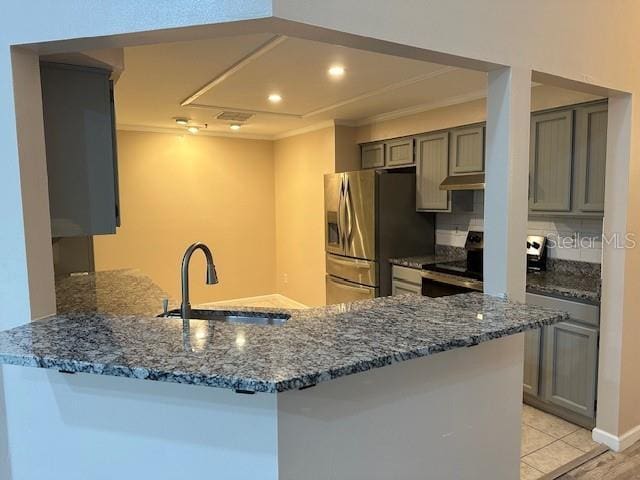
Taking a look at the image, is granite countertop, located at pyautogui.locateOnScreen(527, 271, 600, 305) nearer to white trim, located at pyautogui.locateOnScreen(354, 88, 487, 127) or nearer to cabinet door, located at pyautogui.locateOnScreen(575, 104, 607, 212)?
cabinet door, located at pyautogui.locateOnScreen(575, 104, 607, 212)

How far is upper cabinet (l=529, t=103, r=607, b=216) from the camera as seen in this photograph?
2.80 meters

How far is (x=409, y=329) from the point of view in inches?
53.7

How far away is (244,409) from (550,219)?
9.81 ft

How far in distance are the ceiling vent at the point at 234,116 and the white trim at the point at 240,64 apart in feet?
2.02

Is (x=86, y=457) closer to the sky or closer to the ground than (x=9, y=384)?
closer to the ground

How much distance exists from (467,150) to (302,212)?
247cm

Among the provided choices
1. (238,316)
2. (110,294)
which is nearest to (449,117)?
(238,316)

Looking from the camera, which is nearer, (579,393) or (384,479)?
(384,479)

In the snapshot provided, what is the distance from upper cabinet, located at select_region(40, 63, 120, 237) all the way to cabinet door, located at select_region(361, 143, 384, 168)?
320 cm

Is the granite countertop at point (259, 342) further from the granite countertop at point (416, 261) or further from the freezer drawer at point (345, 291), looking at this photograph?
the freezer drawer at point (345, 291)

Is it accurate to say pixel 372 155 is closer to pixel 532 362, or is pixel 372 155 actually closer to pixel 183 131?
pixel 183 131

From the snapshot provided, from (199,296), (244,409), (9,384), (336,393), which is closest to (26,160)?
(9,384)

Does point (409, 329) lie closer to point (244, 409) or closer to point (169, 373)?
point (244, 409)

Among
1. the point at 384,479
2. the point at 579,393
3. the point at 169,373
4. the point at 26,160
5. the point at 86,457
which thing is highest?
the point at 26,160
